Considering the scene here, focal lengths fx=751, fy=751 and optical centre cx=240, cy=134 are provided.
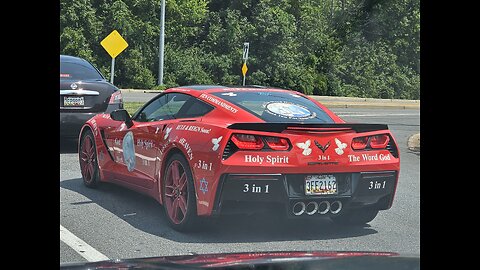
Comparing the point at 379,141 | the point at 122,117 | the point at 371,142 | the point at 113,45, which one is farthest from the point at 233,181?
the point at 113,45

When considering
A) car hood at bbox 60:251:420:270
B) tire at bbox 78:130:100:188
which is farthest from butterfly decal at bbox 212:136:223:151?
car hood at bbox 60:251:420:270

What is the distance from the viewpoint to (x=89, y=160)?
333 inches

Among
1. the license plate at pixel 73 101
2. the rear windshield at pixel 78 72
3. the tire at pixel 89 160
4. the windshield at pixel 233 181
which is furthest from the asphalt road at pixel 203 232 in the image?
the rear windshield at pixel 78 72

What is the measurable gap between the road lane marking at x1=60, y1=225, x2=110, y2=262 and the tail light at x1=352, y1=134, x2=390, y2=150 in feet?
7.44

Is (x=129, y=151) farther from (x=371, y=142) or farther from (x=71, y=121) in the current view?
(x=71, y=121)

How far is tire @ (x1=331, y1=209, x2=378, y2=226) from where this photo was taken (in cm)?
675

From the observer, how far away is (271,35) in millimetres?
44062

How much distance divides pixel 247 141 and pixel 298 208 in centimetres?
68

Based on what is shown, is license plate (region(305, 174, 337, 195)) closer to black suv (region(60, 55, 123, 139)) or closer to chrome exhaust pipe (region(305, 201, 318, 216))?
chrome exhaust pipe (region(305, 201, 318, 216))

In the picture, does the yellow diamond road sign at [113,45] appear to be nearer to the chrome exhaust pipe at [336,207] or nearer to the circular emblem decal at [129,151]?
the circular emblem decal at [129,151]

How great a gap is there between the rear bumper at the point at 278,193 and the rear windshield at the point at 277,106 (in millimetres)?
725

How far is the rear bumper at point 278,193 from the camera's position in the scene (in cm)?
586

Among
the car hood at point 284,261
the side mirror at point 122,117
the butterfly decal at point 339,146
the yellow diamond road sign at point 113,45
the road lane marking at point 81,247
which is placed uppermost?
the yellow diamond road sign at point 113,45
